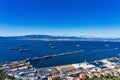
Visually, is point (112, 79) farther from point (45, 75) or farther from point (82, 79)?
point (45, 75)

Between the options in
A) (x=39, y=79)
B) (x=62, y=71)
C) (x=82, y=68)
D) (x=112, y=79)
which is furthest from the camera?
(x=82, y=68)

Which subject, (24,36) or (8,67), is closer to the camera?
(8,67)

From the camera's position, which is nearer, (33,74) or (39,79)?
(39,79)

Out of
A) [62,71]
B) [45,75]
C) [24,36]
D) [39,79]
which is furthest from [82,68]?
[24,36]

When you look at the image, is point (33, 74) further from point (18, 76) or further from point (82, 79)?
point (82, 79)

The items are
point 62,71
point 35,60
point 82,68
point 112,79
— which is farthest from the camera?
point 35,60

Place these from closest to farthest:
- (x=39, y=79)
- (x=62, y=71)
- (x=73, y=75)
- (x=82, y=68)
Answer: (x=39, y=79) < (x=73, y=75) < (x=62, y=71) < (x=82, y=68)

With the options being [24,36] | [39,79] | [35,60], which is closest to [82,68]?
[39,79]

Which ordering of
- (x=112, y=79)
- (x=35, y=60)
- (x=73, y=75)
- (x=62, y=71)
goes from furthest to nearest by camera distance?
(x=35, y=60), (x=62, y=71), (x=73, y=75), (x=112, y=79)
